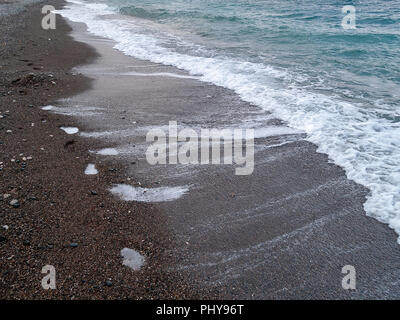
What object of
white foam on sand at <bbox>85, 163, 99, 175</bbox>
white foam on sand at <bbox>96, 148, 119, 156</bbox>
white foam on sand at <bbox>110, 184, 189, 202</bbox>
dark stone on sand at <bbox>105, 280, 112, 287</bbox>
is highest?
white foam on sand at <bbox>96, 148, 119, 156</bbox>

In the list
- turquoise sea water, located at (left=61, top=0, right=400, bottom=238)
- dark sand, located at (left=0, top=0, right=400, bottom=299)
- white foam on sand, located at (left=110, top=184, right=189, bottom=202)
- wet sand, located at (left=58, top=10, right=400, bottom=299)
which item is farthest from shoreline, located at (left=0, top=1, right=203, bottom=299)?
turquoise sea water, located at (left=61, top=0, right=400, bottom=238)

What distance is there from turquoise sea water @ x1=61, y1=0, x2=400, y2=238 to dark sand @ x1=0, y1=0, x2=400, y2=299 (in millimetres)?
551

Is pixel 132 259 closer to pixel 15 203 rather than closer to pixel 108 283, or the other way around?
pixel 108 283

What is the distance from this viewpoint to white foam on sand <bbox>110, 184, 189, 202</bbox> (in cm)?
380

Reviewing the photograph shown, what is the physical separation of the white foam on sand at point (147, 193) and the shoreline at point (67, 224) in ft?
0.45

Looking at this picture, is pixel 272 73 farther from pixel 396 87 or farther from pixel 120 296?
pixel 120 296

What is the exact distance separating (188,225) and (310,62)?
8974mm

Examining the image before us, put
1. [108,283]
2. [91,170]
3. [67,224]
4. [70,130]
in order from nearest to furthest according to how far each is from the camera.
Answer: [108,283], [67,224], [91,170], [70,130]

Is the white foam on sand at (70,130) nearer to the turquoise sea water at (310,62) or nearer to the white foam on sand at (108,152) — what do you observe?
the white foam on sand at (108,152)

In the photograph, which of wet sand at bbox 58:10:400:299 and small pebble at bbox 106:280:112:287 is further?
wet sand at bbox 58:10:400:299

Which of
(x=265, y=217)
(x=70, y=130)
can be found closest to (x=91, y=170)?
(x=70, y=130)

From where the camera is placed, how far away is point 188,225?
3.42 meters

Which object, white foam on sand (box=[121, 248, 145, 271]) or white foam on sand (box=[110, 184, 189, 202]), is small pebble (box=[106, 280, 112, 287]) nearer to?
white foam on sand (box=[121, 248, 145, 271])
